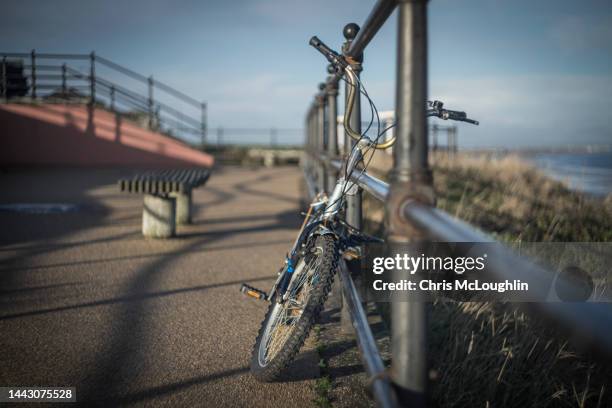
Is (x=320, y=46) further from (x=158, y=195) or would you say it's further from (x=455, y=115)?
(x=158, y=195)

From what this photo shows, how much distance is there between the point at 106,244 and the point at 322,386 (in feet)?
10.8

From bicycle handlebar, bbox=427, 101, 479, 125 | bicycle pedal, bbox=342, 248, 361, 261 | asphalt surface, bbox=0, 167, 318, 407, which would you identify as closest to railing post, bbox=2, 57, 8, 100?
asphalt surface, bbox=0, 167, 318, 407

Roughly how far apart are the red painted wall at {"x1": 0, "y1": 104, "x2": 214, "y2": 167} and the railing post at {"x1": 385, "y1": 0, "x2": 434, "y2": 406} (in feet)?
43.8

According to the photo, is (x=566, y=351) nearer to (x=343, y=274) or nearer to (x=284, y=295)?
(x=343, y=274)

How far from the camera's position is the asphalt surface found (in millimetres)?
2051

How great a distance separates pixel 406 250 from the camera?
1137 mm

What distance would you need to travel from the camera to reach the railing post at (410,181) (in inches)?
41.6

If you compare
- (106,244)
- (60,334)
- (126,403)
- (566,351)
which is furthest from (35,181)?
(566,351)

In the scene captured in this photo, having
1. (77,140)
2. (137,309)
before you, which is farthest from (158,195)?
(77,140)

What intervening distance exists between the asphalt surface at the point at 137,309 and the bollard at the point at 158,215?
124 mm

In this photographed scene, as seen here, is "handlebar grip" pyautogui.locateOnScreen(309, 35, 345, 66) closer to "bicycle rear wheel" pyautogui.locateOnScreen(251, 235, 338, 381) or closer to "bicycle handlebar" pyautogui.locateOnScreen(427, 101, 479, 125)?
"bicycle handlebar" pyautogui.locateOnScreen(427, 101, 479, 125)

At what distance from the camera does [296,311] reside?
2.14 metres

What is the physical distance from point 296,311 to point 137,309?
50.8 inches

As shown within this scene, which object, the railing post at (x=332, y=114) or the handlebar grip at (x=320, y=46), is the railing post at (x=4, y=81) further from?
the handlebar grip at (x=320, y=46)
